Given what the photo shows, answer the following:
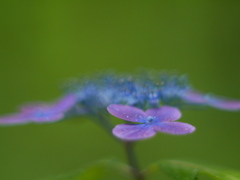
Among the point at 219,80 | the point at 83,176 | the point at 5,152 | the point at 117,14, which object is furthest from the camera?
the point at 117,14

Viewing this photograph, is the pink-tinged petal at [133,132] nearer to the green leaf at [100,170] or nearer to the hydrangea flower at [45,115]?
Answer: the hydrangea flower at [45,115]

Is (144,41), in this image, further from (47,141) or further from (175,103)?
(175,103)

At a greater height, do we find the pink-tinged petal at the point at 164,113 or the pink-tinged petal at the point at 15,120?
the pink-tinged petal at the point at 15,120

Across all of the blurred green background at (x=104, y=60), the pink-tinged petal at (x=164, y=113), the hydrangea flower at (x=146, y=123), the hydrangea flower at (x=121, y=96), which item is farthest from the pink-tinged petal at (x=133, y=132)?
the blurred green background at (x=104, y=60)

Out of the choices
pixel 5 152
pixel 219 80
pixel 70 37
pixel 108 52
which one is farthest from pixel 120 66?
pixel 5 152

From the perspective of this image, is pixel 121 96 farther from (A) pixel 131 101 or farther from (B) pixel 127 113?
(B) pixel 127 113

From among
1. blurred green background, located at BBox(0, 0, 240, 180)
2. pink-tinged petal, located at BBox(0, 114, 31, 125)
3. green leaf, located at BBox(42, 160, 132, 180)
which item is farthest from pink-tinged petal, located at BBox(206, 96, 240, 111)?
blurred green background, located at BBox(0, 0, 240, 180)

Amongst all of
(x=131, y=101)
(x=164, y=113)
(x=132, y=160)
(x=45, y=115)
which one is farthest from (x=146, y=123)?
(x=45, y=115)

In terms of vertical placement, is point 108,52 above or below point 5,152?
above
